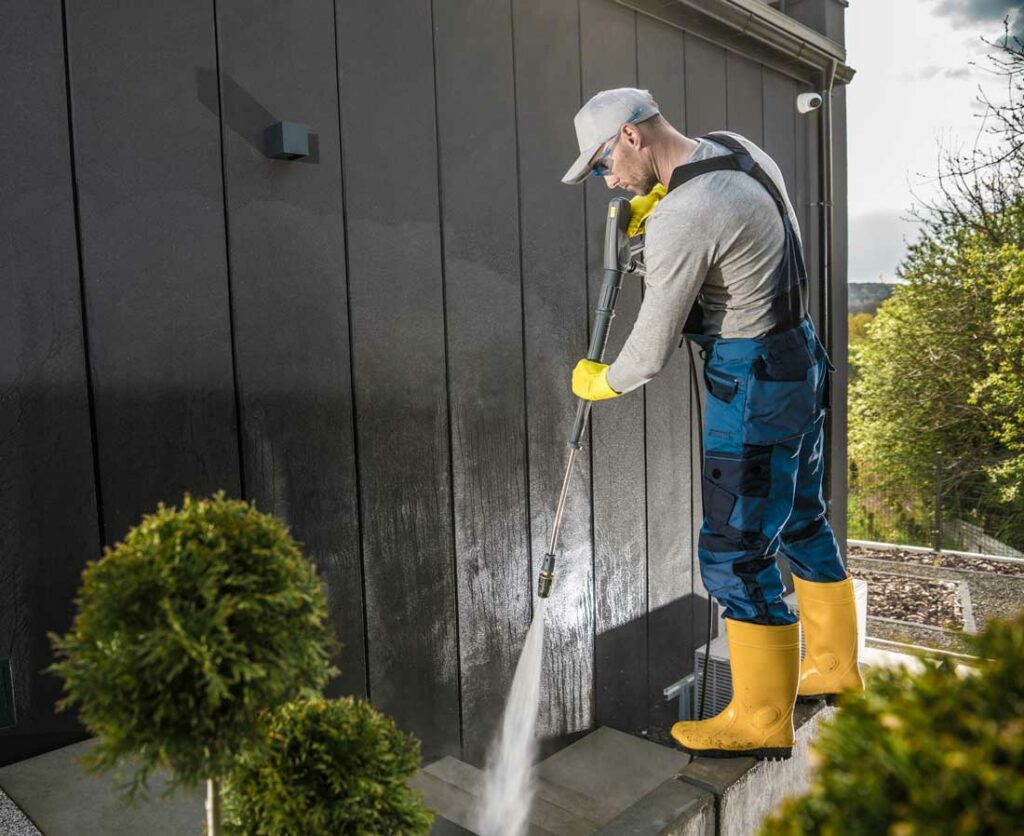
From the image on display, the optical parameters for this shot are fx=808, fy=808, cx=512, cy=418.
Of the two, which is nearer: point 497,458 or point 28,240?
point 28,240

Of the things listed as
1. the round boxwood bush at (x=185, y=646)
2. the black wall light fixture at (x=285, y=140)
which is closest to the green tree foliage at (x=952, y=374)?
the black wall light fixture at (x=285, y=140)

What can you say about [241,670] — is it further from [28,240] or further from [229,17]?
[229,17]

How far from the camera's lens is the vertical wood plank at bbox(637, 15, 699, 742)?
3.25m

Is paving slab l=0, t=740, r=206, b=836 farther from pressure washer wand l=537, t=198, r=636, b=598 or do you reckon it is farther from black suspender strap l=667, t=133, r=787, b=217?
black suspender strap l=667, t=133, r=787, b=217

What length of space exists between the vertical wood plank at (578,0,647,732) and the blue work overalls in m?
1.08

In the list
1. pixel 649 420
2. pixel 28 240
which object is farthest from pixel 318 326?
pixel 649 420

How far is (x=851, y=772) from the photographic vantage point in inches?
23.0

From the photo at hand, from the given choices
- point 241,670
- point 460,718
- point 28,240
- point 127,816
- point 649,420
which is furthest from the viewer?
point 649,420

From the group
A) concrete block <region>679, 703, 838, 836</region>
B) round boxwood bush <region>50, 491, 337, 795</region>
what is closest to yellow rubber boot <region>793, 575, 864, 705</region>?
concrete block <region>679, 703, 838, 836</region>

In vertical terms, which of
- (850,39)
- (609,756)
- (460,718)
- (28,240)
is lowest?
(609,756)

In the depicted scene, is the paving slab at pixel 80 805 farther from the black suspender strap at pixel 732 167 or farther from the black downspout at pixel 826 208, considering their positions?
the black downspout at pixel 826 208

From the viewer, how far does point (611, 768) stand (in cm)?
274

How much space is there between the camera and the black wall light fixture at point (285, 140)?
1.97 meters

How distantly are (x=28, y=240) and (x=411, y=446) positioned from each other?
43.0 inches
